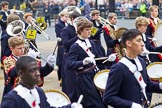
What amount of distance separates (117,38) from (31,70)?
17.4 ft

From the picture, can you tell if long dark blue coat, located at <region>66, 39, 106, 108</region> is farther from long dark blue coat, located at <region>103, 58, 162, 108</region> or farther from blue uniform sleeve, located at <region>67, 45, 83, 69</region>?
long dark blue coat, located at <region>103, 58, 162, 108</region>

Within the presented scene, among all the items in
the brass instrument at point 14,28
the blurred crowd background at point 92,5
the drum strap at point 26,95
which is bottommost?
the blurred crowd background at point 92,5

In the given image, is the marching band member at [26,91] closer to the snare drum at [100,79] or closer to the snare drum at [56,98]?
the snare drum at [56,98]

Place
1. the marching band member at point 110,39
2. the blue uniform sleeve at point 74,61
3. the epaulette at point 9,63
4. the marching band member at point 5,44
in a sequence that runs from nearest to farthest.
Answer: the epaulette at point 9,63
the blue uniform sleeve at point 74,61
the marching band member at point 5,44
the marching band member at point 110,39

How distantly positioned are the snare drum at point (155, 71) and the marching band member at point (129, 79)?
234 cm

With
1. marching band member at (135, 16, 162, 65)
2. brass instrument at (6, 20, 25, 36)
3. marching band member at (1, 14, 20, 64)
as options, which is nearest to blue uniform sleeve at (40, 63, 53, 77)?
marching band member at (1, 14, 20, 64)

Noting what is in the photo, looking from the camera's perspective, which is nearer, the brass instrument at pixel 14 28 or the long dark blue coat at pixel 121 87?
the long dark blue coat at pixel 121 87

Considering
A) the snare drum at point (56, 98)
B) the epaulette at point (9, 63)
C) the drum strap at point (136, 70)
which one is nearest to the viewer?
the drum strap at point (136, 70)

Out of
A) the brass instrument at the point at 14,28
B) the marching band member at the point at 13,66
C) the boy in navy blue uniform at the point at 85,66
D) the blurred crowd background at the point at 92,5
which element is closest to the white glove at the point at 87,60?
the boy in navy blue uniform at the point at 85,66

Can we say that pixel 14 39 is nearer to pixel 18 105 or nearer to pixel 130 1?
pixel 18 105

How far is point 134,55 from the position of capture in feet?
16.1

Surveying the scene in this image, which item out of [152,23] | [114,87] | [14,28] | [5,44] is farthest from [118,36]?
[114,87]

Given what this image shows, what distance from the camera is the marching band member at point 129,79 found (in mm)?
4805

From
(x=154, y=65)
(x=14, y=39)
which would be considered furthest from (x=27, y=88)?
(x=154, y=65)
